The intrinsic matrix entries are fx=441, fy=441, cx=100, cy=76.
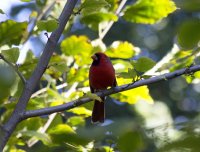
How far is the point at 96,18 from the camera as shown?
2.05 meters

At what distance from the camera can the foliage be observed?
1.33 feet

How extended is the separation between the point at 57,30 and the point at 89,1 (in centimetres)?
17

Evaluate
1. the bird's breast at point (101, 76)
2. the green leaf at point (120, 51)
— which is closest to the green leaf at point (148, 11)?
the green leaf at point (120, 51)

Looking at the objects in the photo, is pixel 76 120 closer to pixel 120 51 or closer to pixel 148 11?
pixel 120 51

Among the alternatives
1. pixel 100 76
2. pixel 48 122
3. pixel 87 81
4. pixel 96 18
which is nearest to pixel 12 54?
pixel 48 122

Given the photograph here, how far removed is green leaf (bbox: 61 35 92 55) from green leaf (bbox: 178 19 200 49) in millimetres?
1742

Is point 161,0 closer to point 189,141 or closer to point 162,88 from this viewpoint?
point 189,141

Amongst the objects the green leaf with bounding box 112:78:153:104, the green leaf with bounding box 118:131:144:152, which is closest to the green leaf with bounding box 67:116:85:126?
the green leaf with bounding box 112:78:153:104

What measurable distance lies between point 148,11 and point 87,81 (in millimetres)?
484

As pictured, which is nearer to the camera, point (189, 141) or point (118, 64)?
point (189, 141)

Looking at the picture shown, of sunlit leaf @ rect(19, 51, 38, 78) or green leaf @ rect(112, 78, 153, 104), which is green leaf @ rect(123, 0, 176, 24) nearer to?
green leaf @ rect(112, 78, 153, 104)

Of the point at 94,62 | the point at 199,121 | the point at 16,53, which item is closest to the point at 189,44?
the point at 199,121

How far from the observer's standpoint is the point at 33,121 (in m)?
1.92

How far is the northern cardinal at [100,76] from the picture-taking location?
7.30ft
